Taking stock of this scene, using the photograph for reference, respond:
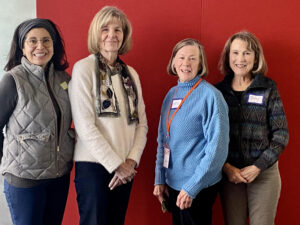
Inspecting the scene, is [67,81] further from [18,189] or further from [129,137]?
[18,189]

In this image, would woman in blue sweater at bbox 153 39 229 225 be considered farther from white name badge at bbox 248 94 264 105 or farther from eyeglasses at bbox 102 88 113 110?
eyeglasses at bbox 102 88 113 110

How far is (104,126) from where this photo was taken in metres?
1.65

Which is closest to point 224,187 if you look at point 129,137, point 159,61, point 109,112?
point 129,137

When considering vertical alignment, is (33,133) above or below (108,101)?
below

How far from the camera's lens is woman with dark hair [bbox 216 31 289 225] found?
67.6 inches

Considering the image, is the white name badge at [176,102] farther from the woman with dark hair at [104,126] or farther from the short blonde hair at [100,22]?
the short blonde hair at [100,22]

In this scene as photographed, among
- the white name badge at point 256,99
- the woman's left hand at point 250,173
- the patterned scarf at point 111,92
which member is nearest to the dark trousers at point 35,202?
the patterned scarf at point 111,92

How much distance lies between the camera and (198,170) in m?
1.53

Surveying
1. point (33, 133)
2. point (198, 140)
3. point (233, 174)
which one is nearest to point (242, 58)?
point (198, 140)

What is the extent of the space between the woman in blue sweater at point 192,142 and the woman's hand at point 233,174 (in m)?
0.16

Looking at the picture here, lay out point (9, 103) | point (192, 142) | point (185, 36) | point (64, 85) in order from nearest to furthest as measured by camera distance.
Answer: point (9, 103) → point (192, 142) → point (64, 85) → point (185, 36)

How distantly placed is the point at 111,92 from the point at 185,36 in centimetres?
88

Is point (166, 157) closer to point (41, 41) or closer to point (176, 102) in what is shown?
point (176, 102)

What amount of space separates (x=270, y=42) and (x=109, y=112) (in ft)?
4.57
